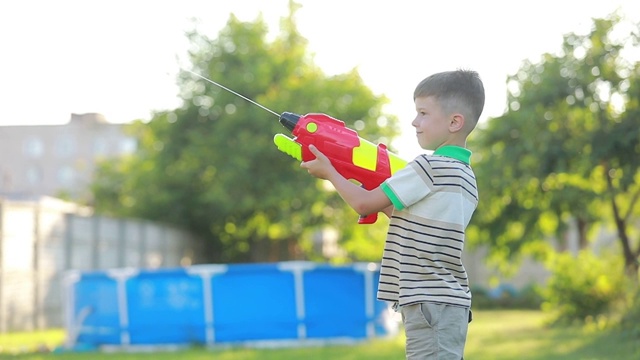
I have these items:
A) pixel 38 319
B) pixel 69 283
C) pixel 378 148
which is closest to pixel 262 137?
pixel 38 319

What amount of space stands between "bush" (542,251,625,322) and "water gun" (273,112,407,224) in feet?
50.5

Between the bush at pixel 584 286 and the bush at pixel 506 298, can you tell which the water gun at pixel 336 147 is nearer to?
the bush at pixel 584 286

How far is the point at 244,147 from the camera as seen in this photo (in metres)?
33.1

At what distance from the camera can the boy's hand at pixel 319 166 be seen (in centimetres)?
421

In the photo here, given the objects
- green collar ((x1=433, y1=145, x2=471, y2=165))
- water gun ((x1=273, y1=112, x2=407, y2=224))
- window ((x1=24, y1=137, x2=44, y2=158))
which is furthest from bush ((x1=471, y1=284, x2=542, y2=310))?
window ((x1=24, y1=137, x2=44, y2=158))

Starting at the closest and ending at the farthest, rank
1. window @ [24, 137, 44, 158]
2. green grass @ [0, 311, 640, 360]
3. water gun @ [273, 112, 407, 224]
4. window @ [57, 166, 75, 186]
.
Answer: water gun @ [273, 112, 407, 224] < green grass @ [0, 311, 640, 360] < window @ [24, 137, 44, 158] < window @ [57, 166, 75, 186]

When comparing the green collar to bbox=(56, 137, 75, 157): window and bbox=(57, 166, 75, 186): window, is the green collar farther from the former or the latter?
bbox=(57, 166, 75, 186): window

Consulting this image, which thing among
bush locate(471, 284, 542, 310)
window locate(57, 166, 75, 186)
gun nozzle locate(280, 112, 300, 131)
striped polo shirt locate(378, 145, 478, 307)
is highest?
window locate(57, 166, 75, 186)

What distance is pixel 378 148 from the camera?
4473mm

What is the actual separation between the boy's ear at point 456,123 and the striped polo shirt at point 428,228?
0.28 ft

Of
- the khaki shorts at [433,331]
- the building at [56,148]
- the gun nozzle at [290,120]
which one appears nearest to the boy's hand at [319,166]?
the gun nozzle at [290,120]

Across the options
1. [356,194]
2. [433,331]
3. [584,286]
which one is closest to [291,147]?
[356,194]

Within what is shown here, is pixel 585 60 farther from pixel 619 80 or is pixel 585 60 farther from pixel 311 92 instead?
pixel 311 92

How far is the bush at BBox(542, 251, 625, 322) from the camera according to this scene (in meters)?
19.5
